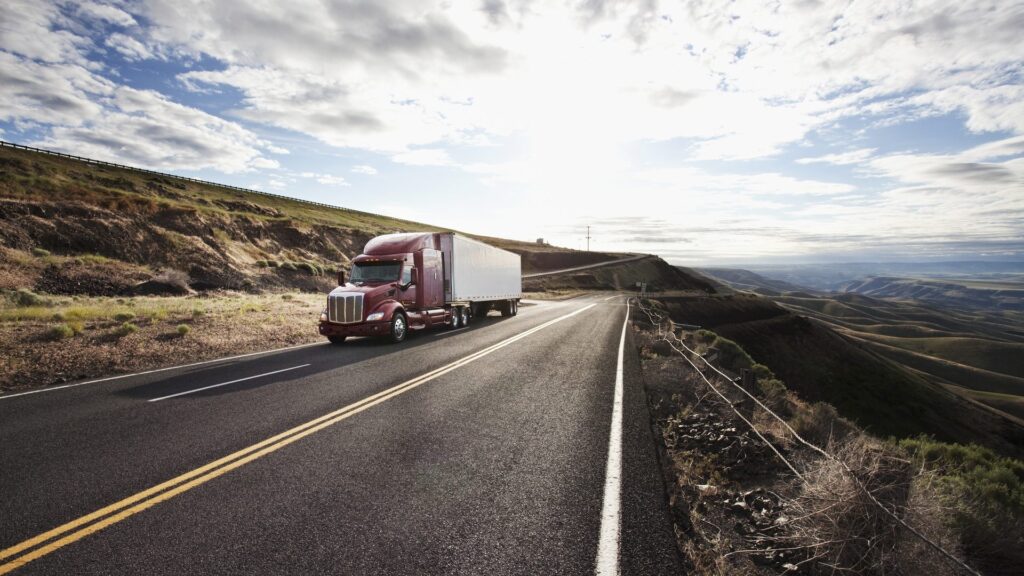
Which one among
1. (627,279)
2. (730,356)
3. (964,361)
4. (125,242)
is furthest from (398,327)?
(964,361)

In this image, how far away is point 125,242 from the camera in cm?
3120

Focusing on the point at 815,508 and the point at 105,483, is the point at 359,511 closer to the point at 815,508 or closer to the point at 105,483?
the point at 105,483

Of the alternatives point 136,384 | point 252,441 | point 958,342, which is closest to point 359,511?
point 252,441

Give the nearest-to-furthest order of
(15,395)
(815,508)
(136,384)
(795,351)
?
(815,508) < (15,395) < (136,384) < (795,351)

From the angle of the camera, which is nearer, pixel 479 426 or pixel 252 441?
pixel 252 441

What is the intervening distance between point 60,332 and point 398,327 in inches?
364

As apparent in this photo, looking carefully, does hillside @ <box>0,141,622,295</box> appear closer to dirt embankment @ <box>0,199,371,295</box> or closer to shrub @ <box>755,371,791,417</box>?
dirt embankment @ <box>0,199,371,295</box>

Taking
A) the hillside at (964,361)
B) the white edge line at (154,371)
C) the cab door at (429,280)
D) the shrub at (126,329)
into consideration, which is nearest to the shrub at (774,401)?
the cab door at (429,280)

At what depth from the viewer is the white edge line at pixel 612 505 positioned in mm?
3469

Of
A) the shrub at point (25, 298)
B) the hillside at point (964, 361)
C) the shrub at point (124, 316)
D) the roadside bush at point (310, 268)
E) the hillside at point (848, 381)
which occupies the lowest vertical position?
the hillside at point (964, 361)

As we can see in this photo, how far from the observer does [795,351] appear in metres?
43.7

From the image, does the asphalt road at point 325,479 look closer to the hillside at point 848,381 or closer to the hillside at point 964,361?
the hillside at point 848,381

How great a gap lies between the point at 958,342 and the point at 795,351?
412 ft

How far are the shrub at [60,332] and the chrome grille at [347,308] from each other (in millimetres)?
6931
